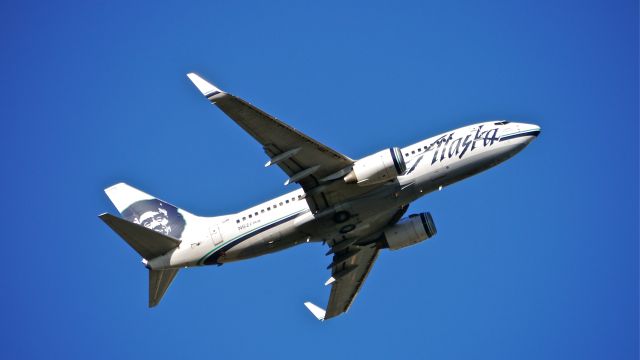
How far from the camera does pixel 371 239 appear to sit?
2329 inches

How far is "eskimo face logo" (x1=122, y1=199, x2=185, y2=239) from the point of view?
56.6m

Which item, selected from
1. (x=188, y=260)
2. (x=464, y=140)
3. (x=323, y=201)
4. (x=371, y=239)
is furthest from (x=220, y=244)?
(x=464, y=140)

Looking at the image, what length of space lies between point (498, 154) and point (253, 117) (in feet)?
49.7

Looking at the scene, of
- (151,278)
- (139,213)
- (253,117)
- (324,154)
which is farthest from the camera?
(139,213)

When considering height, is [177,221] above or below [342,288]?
above

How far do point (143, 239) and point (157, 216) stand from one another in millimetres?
5399

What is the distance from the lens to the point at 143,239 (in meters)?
52.8

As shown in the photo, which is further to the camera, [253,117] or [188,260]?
[188,260]

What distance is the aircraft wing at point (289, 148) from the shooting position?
4622 centimetres

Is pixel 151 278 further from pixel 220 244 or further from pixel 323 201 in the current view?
pixel 323 201

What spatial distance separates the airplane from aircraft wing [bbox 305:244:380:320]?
3460 mm

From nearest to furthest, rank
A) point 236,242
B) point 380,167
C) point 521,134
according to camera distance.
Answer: point 380,167 < point 236,242 < point 521,134

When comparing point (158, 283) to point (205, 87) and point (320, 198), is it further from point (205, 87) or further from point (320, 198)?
point (205, 87)

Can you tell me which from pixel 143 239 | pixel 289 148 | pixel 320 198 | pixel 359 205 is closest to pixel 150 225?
pixel 143 239
